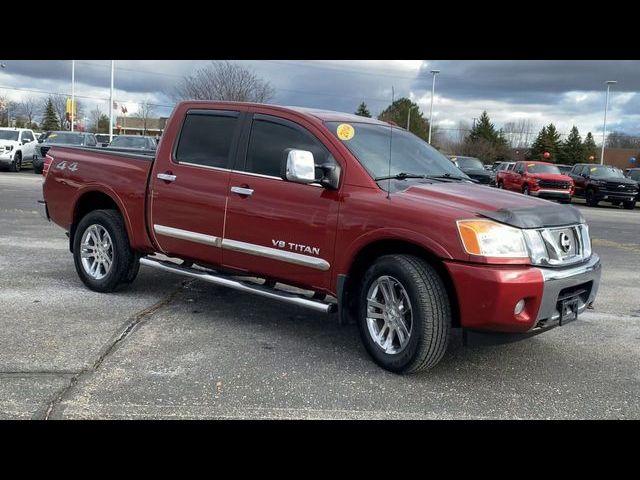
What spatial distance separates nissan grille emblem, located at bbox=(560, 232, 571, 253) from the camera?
4402 millimetres

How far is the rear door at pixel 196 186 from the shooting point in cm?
543

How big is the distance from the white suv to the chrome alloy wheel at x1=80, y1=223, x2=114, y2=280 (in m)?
21.8

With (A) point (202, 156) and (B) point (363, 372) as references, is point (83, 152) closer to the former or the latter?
(A) point (202, 156)

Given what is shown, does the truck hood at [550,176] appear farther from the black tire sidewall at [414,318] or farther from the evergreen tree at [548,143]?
the evergreen tree at [548,143]

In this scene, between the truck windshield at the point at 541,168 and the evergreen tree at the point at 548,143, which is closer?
the truck windshield at the point at 541,168

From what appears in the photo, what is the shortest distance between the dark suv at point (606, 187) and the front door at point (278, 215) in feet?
75.8

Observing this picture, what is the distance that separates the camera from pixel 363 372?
4.46 m

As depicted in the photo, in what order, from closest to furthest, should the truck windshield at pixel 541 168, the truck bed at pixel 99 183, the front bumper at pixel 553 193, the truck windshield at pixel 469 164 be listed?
the truck bed at pixel 99 183, the front bumper at pixel 553 193, the truck windshield at pixel 469 164, the truck windshield at pixel 541 168

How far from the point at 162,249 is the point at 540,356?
11.3 ft

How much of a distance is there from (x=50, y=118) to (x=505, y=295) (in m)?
90.5

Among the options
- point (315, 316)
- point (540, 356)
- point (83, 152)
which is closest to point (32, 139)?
point (83, 152)

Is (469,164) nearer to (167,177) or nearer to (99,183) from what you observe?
(99,183)

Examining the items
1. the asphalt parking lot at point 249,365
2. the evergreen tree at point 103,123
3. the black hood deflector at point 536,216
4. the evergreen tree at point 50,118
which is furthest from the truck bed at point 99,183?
the evergreen tree at point 50,118
